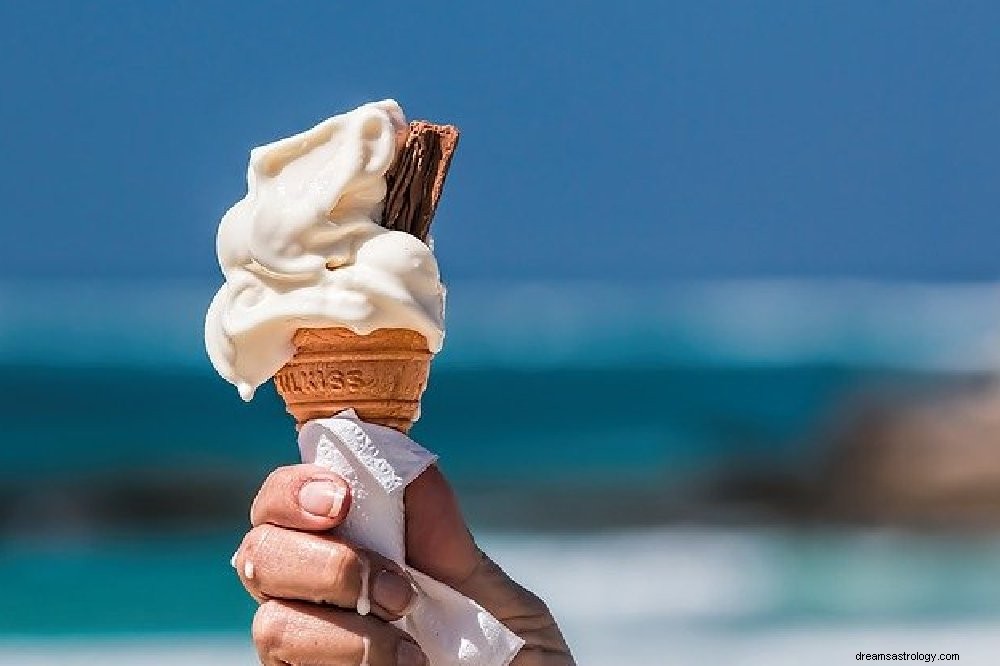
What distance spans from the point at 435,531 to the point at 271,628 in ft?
0.68

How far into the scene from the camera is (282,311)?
4.82 ft

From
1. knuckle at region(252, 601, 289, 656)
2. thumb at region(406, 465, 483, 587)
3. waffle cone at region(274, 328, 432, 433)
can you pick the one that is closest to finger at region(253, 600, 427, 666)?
knuckle at region(252, 601, 289, 656)

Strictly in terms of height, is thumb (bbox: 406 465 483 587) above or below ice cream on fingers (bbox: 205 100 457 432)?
below

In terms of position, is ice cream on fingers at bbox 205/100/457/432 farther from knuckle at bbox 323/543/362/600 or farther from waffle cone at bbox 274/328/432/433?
knuckle at bbox 323/543/362/600

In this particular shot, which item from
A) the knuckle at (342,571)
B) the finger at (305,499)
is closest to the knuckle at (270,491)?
the finger at (305,499)

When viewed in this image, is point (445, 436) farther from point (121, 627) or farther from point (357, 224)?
point (357, 224)

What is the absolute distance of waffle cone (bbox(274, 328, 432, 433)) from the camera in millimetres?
1497

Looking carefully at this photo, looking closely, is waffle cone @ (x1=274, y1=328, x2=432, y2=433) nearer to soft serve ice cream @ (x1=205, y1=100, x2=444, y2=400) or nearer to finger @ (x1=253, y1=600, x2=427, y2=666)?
soft serve ice cream @ (x1=205, y1=100, x2=444, y2=400)

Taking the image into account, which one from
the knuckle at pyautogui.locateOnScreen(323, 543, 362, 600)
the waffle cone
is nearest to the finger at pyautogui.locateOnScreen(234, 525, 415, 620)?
the knuckle at pyautogui.locateOnScreen(323, 543, 362, 600)

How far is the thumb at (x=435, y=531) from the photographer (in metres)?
1.51

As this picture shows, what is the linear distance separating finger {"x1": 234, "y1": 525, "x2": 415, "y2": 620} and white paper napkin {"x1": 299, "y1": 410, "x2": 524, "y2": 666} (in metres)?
0.04

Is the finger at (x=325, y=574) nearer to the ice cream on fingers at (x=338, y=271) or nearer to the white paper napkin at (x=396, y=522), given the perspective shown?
the white paper napkin at (x=396, y=522)

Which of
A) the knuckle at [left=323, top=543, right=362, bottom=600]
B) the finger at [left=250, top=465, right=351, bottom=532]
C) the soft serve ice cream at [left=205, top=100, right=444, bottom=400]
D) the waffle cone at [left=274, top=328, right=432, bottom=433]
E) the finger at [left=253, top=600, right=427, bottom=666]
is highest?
the soft serve ice cream at [left=205, top=100, right=444, bottom=400]

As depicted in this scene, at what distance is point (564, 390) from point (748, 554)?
6.51 feet
